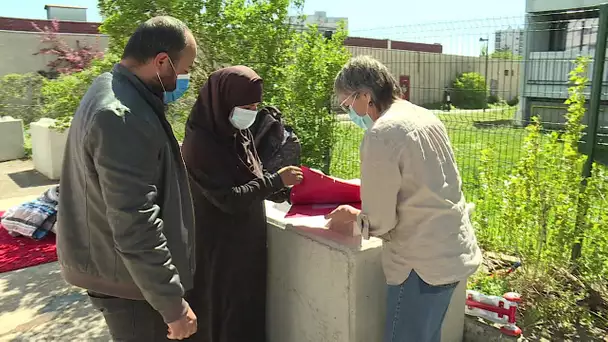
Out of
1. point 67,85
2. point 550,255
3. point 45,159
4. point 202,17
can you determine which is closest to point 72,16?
point 45,159

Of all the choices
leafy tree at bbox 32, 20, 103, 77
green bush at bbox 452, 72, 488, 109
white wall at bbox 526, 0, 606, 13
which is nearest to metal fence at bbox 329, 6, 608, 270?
green bush at bbox 452, 72, 488, 109

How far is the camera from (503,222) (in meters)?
3.34

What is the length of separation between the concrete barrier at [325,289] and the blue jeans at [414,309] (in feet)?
0.80

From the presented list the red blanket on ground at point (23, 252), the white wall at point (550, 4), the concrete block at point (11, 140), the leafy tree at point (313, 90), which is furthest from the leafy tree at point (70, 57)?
the white wall at point (550, 4)

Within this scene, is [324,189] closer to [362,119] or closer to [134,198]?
[362,119]

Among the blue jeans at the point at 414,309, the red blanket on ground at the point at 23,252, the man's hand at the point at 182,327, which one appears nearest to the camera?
the man's hand at the point at 182,327

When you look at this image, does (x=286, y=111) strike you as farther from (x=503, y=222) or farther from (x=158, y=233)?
(x=158, y=233)

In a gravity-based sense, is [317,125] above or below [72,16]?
below

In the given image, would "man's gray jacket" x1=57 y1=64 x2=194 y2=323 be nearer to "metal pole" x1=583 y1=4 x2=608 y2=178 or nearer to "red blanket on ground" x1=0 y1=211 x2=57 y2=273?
"metal pole" x1=583 y1=4 x2=608 y2=178

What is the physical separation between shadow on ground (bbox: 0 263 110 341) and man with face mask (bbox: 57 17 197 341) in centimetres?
187

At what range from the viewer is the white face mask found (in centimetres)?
254

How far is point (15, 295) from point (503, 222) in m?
3.80

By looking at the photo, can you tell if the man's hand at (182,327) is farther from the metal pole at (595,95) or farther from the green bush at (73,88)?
the green bush at (73,88)

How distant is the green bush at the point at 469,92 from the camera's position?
4398 mm
